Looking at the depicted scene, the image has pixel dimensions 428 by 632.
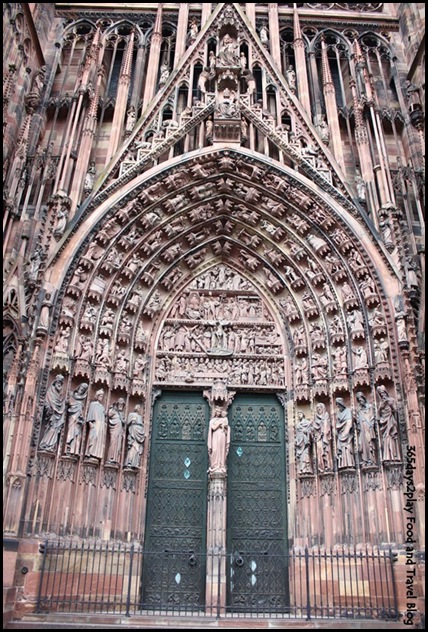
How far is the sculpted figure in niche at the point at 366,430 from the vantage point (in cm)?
863

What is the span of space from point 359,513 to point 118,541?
3823mm

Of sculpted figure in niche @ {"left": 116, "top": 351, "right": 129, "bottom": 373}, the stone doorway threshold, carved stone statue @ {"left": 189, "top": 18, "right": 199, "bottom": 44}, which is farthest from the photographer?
carved stone statue @ {"left": 189, "top": 18, "right": 199, "bottom": 44}

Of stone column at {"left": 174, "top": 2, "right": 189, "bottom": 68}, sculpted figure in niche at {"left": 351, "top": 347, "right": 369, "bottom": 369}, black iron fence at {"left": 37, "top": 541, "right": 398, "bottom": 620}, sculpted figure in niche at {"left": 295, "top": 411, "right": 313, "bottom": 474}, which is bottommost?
black iron fence at {"left": 37, "top": 541, "right": 398, "bottom": 620}

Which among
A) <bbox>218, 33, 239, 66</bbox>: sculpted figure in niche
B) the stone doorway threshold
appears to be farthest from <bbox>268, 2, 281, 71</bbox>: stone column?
the stone doorway threshold

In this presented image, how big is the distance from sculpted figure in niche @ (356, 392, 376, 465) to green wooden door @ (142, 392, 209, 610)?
9.17 feet

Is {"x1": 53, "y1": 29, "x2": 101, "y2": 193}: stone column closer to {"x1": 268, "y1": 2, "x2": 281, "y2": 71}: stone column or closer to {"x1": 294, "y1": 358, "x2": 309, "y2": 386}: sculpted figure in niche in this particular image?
{"x1": 268, "y1": 2, "x2": 281, "y2": 71}: stone column

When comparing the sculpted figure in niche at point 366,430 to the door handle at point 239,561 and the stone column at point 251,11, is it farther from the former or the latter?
the stone column at point 251,11

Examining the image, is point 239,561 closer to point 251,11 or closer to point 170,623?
point 170,623

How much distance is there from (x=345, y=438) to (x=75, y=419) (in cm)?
436

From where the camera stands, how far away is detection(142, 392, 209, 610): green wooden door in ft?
29.3

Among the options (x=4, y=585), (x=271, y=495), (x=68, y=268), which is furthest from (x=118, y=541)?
(x=68, y=268)

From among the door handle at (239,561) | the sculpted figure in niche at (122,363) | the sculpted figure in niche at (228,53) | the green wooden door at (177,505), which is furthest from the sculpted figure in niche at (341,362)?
the sculpted figure in niche at (228,53)

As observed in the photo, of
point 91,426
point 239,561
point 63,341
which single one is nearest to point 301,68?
point 63,341

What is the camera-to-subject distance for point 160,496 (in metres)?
9.59
